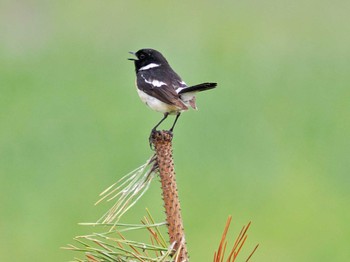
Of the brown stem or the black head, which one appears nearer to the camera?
the brown stem

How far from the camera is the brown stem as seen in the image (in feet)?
8.85

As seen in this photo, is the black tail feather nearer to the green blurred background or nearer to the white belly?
the white belly

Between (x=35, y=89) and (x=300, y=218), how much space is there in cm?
541

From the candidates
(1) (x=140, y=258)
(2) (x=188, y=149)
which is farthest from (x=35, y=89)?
(1) (x=140, y=258)

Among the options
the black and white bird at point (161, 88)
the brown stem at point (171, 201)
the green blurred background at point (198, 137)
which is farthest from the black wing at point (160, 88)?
the green blurred background at point (198, 137)

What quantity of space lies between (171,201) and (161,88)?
2.59 m

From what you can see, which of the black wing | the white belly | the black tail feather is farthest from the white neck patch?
the black tail feather

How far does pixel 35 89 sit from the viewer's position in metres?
15.1

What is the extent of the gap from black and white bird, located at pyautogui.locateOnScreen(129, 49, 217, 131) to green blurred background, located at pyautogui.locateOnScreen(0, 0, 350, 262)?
4018 millimetres

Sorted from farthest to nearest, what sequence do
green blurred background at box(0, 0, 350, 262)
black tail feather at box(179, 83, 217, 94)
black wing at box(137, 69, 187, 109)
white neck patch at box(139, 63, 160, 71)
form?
green blurred background at box(0, 0, 350, 262) < white neck patch at box(139, 63, 160, 71) < black wing at box(137, 69, 187, 109) < black tail feather at box(179, 83, 217, 94)

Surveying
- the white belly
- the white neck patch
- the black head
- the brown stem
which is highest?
the black head

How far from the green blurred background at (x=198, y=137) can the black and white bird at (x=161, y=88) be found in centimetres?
402

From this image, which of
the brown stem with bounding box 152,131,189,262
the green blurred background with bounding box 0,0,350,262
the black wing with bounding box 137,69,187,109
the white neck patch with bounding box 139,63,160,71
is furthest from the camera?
the green blurred background with bounding box 0,0,350,262

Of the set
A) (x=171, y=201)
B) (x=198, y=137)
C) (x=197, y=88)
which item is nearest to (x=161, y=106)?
(x=197, y=88)
